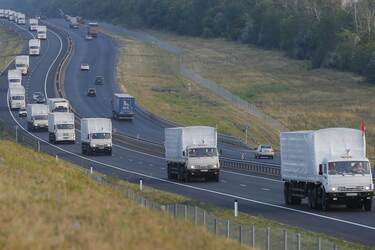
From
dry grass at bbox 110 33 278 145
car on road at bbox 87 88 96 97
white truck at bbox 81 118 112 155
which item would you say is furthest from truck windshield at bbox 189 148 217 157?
car on road at bbox 87 88 96 97

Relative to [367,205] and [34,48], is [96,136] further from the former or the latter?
[34,48]

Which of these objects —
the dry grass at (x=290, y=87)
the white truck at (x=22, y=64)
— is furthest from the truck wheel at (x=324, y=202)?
the white truck at (x=22, y=64)

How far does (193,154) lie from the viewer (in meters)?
60.8

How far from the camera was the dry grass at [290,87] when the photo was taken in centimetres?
11350

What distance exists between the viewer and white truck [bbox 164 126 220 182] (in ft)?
199

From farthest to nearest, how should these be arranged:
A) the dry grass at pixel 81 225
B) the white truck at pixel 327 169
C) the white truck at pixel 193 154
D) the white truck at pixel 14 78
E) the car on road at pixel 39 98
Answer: the white truck at pixel 14 78 → the car on road at pixel 39 98 → the white truck at pixel 193 154 → the white truck at pixel 327 169 → the dry grass at pixel 81 225

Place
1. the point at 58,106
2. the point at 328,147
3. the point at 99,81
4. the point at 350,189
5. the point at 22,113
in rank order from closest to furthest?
the point at 350,189 → the point at 328,147 → the point at 58,106 → the point at 22,113 → the point at 99,81

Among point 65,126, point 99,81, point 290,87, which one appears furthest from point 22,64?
point 65,126

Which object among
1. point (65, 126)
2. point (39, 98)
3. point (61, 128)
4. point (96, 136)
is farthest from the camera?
point (39, 98)

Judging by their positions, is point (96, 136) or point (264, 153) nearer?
point (264, 153)

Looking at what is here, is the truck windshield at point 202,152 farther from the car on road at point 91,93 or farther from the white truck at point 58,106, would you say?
the car on road at point 91,93

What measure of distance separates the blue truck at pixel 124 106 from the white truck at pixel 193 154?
49036 millimetres

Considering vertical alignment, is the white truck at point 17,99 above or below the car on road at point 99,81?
below

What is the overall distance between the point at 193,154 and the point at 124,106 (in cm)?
5516
